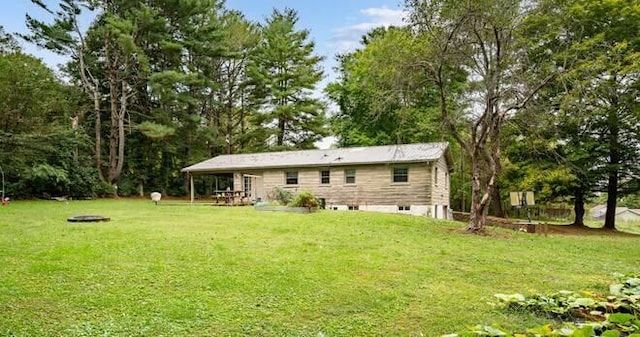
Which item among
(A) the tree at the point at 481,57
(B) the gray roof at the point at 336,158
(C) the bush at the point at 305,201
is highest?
(A) the tree at the point at 481,57

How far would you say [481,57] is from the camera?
1210 cm

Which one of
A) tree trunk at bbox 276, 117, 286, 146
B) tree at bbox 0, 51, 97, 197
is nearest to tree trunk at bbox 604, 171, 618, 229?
tree trunk at bbox 276, 117, 286, 146

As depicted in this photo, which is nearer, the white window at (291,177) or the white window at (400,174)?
the white window at (400,174)

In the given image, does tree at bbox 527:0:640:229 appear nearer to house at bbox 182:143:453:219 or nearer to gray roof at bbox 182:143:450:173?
gray roof at bbox 182:143:450:173

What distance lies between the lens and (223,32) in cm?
2806

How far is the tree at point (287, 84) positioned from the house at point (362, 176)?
9.03 meters

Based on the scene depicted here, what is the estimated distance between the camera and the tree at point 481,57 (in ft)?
35.4

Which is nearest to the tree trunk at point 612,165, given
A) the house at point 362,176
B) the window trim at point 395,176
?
the house at point 362,176

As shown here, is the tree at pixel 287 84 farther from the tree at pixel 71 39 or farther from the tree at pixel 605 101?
the tree at pixel 605 101

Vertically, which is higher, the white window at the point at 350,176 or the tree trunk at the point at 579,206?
the white window at the point at 350,176

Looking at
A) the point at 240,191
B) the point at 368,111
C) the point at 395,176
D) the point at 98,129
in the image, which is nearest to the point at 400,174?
the point at 395,176

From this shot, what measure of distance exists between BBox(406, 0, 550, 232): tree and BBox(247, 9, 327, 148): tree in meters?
19.1

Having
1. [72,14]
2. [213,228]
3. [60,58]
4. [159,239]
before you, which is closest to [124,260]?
→ [159,239]

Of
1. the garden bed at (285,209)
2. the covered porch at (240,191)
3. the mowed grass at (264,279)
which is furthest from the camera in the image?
the covered porch at (240,191)
